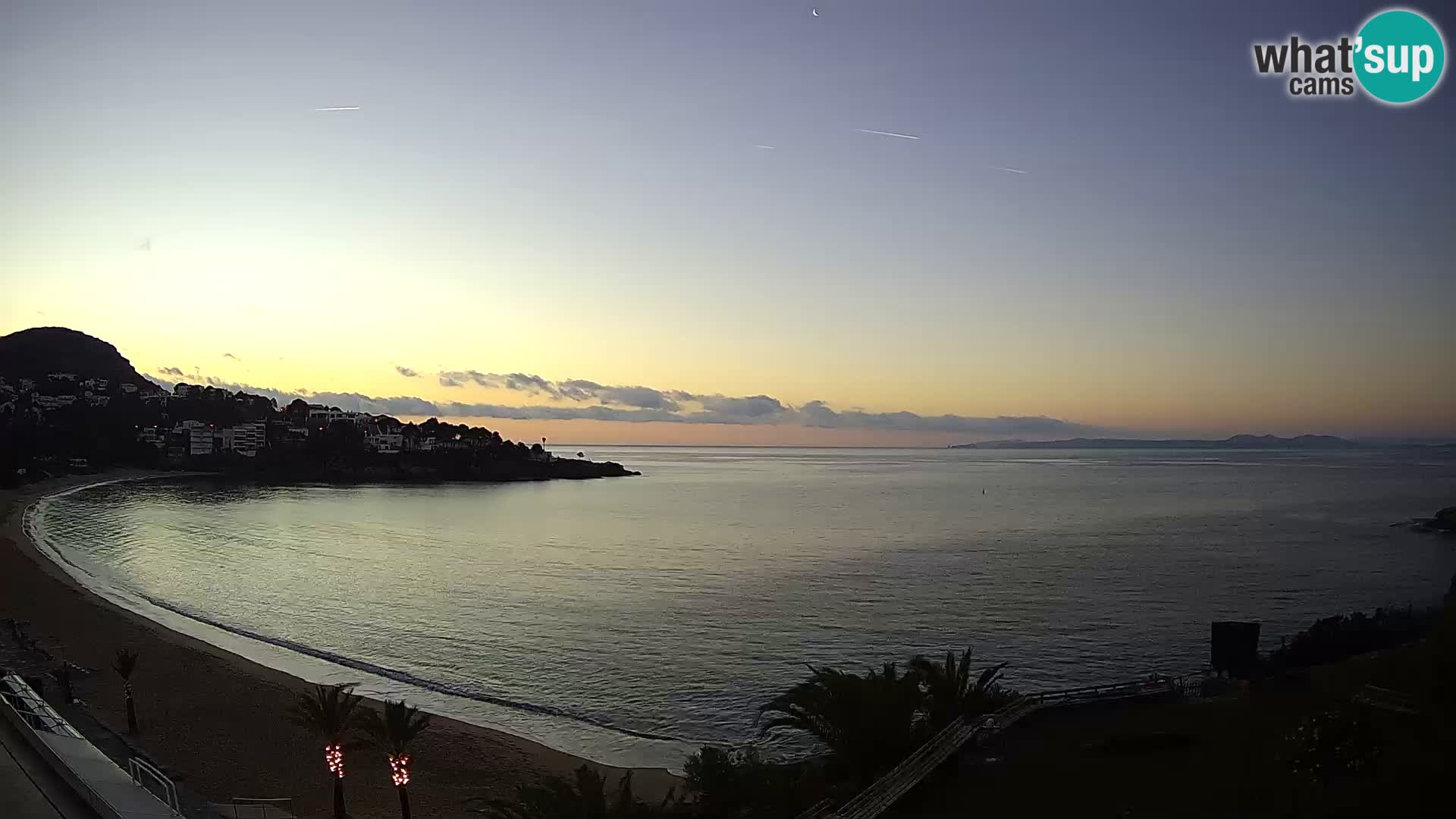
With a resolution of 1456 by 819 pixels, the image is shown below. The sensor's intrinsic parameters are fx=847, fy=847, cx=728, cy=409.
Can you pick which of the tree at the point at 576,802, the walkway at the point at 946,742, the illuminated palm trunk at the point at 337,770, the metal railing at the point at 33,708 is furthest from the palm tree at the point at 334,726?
the walkway at the point at 946,742

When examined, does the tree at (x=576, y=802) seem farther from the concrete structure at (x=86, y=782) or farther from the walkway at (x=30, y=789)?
the walkway at (x=30, y=789)

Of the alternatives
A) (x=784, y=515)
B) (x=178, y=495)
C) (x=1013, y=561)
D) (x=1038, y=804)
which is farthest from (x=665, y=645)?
(x=178, y=495)

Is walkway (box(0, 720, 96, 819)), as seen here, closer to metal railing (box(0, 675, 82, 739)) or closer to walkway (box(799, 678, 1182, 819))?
metal railing (box(0, 675, 82, 739))

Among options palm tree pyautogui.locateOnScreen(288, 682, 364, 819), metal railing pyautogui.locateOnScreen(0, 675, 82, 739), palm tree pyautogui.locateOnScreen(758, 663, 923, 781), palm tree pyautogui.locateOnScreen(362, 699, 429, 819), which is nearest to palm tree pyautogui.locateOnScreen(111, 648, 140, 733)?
metal railing pyautogui.locateOnScreen(0, 675, 82, 739)

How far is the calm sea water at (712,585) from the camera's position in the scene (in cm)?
3306

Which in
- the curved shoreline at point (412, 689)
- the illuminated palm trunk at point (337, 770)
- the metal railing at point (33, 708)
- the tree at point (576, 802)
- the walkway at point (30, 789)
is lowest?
the curved shoreline at point (412, 689)

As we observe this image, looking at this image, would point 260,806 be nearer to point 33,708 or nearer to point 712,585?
point 33,708

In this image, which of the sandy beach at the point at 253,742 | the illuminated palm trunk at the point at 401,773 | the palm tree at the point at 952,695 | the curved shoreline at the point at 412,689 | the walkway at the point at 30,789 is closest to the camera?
the walkway at the point at 30,789

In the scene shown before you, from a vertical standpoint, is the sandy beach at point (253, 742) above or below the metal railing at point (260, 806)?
below

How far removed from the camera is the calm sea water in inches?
1302

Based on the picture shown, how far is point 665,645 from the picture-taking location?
37.7 metres

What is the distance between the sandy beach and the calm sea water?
2.45 m

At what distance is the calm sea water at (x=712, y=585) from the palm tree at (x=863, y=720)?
→ 8742mm

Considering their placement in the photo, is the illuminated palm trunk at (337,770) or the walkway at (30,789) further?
the illuminated palm trunk at (337,770)
